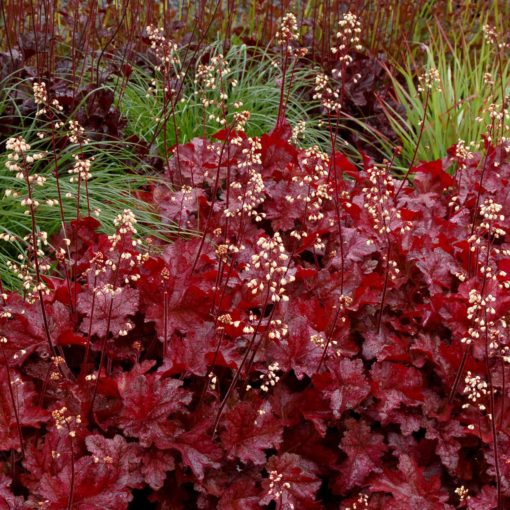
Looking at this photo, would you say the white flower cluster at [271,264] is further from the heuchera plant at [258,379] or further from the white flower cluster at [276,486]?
the white flower cluster at [276,486]

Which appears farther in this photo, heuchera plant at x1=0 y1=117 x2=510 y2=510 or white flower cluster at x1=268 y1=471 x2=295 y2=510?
heuchera plant at x1=0 y1=117 x2=510 y2=510

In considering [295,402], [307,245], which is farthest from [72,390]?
[307,245]

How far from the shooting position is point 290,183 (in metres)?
3.50

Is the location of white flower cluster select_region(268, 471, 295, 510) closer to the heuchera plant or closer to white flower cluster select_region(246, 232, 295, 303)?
the heuchera plant

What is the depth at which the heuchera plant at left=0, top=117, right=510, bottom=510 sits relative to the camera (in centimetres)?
234

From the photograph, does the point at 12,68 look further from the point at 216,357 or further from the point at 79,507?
the point at 79,507

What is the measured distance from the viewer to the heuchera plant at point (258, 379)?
92.2 inches

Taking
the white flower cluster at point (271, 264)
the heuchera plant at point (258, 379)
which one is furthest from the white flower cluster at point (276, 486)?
the white flower cluster at point (271, 264)

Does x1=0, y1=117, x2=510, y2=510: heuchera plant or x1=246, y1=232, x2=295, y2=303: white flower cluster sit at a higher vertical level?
x1=246, y1=232, x2=295, y2=303: white flower cluster

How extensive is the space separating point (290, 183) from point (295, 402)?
3.77 feet

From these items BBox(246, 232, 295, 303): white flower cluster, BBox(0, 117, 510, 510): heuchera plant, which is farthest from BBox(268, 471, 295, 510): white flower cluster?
BBox(246, 232, 295, 303): white flower cluster

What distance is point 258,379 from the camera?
272 cm

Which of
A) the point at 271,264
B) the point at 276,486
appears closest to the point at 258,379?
the point at 276,486

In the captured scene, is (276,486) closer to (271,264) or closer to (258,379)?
(258,379)
